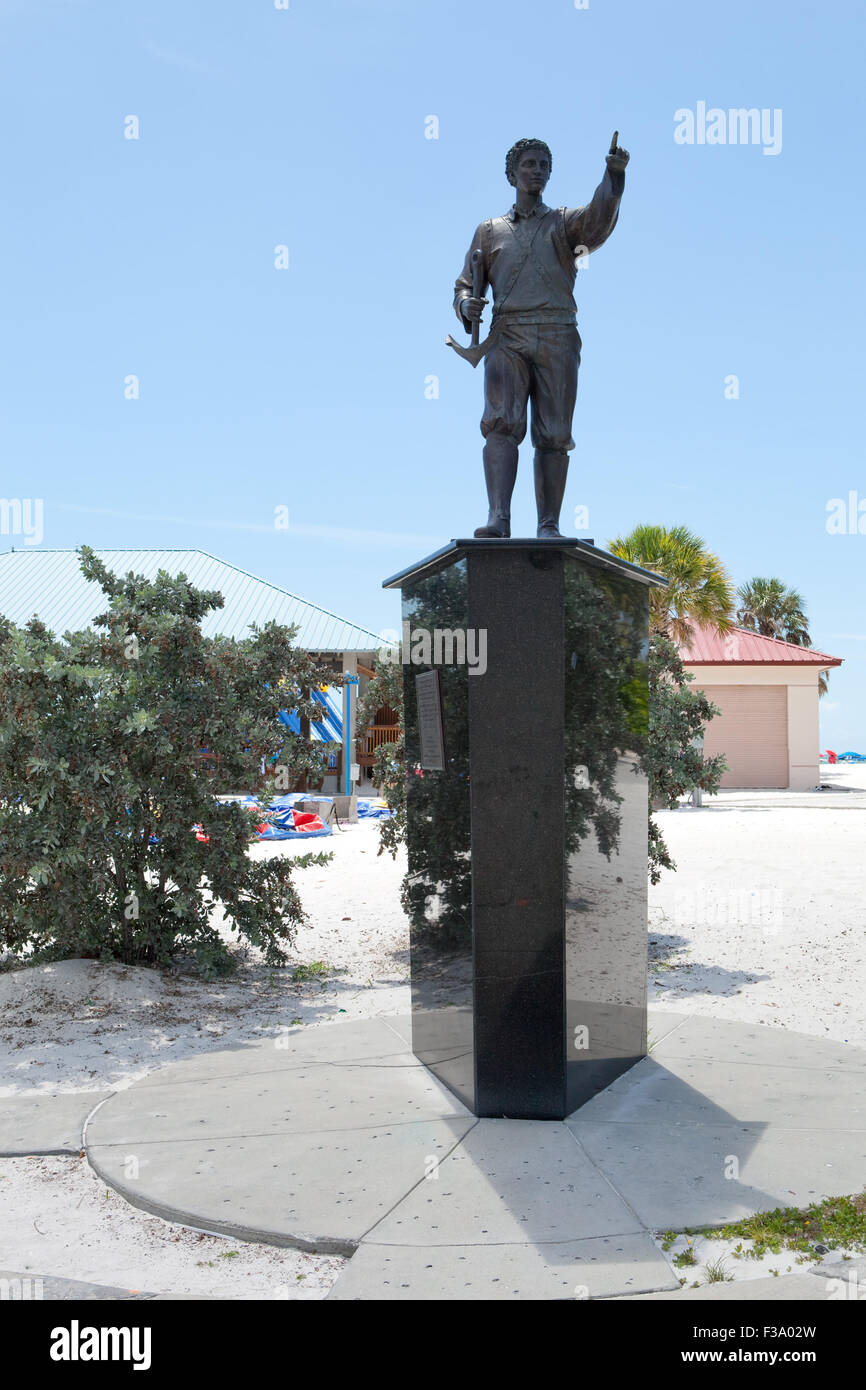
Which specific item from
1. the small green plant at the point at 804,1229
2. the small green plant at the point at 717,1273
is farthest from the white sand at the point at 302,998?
the small green plant at the point at 804,1229

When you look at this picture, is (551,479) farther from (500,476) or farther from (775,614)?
(775,614)

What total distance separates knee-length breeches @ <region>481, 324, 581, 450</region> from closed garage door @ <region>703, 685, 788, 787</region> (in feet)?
82.0

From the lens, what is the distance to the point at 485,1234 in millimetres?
3398

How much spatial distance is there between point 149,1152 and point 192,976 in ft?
11.6

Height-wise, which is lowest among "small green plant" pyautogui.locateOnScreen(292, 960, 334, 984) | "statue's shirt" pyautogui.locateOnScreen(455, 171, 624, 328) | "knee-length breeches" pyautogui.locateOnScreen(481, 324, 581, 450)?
"small green plant" pyautogui.locateOnScreen(292, 960, 334, 984)

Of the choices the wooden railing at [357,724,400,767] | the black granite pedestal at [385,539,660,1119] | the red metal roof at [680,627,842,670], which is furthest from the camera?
the red metal roof at [680,627,842,670]

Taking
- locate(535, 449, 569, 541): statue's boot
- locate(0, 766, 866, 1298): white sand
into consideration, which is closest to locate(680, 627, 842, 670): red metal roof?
locate(0, 766, 866, 1298): white sand

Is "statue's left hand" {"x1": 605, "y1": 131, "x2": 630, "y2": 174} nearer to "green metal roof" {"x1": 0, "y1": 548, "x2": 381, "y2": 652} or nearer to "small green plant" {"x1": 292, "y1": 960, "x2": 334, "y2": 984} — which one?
"small green plant" {"x1": 292, "y1": 960, "x2": 334, "y2": 984}

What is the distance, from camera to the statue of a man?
4.94 meters

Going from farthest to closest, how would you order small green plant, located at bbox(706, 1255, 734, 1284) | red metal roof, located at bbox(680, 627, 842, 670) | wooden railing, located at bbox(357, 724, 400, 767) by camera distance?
1. red metal roof, located at bbox(680, 627, 842, 670)
2. wooden railing, located at bbox(357, 724, 400, 767)
3. small green plant, located at bbox(706, 1255, 734, 1284)

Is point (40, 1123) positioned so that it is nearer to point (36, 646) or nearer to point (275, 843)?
point (36, 646)

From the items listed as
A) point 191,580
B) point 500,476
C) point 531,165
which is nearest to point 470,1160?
point 500,476

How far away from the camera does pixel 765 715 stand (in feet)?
95.8
